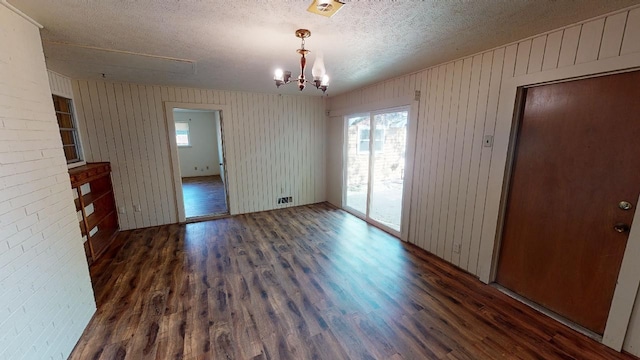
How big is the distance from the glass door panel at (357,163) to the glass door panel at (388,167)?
0.24m

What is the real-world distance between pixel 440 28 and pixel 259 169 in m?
Answer: 3.83

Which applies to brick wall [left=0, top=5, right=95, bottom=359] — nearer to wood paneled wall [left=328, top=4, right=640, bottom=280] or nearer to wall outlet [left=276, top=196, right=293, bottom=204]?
wall outlet [left=276, top=196, right=293, bottom=204]

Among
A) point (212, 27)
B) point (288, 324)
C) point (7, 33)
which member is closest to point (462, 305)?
point (288, 324)

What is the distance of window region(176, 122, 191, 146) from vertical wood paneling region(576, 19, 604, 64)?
9641mm

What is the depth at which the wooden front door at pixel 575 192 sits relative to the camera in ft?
5.67

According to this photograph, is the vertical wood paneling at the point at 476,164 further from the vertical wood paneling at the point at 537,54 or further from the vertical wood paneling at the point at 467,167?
the vertical wood paneling at the point at 537,54

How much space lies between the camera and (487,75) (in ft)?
7.93

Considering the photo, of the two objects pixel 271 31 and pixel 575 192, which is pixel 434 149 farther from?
pixel 271 31

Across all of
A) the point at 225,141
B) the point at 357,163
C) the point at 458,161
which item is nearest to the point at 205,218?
the point at 225,141

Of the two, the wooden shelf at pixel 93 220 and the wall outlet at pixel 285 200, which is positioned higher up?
the wooden shelf at pixel 93 220

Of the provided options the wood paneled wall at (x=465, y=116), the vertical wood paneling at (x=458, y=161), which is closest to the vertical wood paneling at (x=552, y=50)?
the wood paneled wall at (x=465, y=116)

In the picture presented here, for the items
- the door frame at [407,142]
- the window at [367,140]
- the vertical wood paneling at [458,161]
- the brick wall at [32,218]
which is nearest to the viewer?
the brick wall at [32,218]

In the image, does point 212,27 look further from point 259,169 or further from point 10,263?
point 259,169

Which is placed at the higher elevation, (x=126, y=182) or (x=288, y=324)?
(x=126, y=182)
